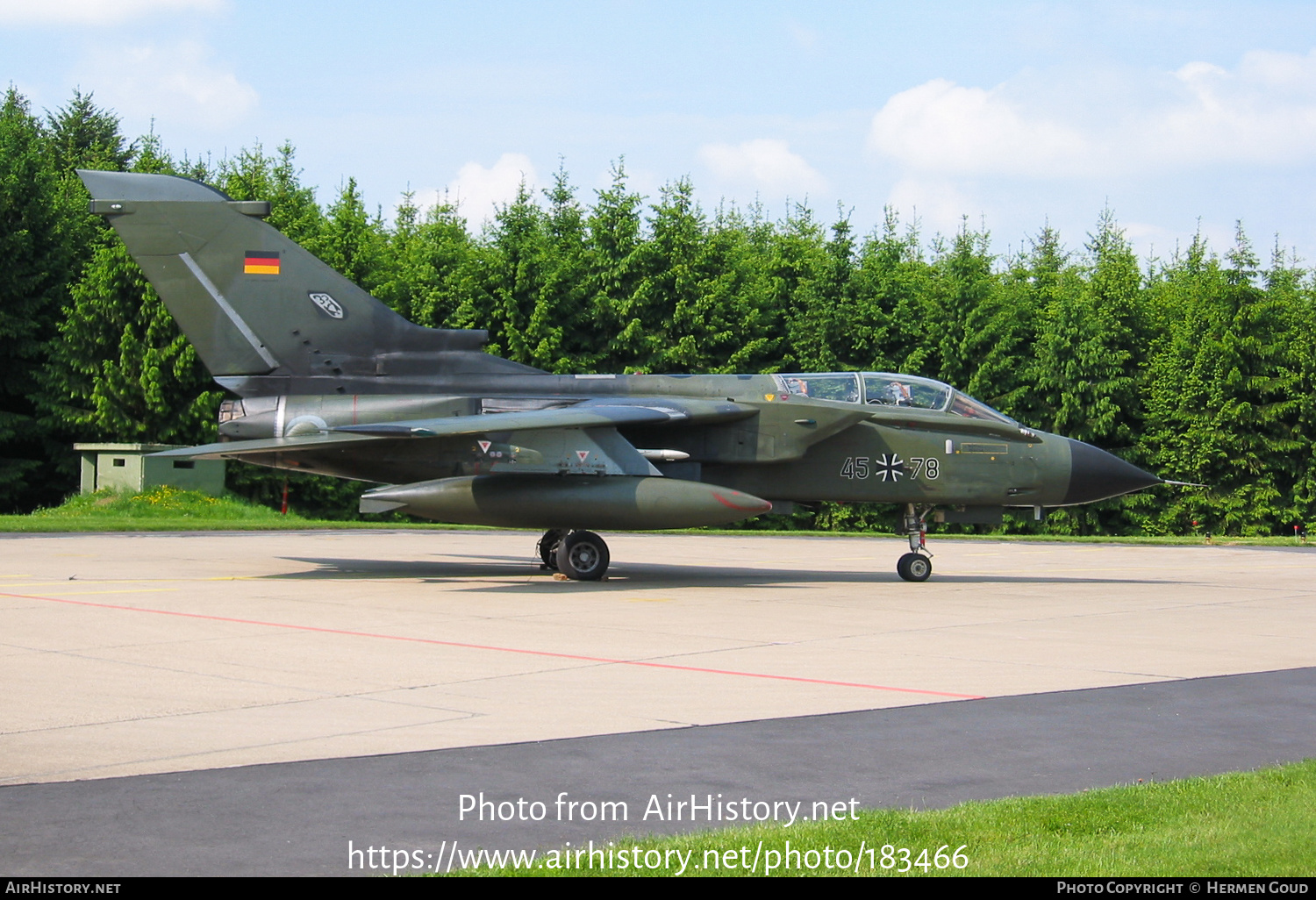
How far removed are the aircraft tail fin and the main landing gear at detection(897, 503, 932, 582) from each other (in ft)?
22.8

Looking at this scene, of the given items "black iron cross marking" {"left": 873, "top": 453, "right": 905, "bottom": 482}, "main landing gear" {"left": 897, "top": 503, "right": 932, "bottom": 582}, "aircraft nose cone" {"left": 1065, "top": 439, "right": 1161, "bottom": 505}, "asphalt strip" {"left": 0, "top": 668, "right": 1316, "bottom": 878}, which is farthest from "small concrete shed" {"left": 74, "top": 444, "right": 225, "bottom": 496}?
"asphalt strip" {"left": 0, "top": 668, "right": 1316, "bottom": 878}

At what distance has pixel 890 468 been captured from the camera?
57.8 ft

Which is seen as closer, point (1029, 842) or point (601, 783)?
point (1029, 842)

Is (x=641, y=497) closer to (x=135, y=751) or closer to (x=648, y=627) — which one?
(x=648, y=627)

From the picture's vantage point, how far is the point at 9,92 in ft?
198

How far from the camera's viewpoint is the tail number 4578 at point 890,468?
17.6 m

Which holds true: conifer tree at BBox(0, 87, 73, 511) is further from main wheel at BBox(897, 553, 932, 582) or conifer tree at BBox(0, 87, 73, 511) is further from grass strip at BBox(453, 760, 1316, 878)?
grass strip at BBox(453, 760, 1316, 878)

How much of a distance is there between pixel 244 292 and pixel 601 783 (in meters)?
13.2

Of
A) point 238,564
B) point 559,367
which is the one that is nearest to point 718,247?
point 559,367

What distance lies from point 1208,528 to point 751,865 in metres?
36.8

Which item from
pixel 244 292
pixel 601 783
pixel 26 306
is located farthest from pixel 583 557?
pixel 26 306

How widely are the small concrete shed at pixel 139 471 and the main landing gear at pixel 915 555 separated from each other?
64.5 feet

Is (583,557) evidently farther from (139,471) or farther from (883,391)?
(139,471)

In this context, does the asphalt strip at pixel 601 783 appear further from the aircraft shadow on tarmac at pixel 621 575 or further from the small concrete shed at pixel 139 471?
the small concrete shed at pixel 139 471
